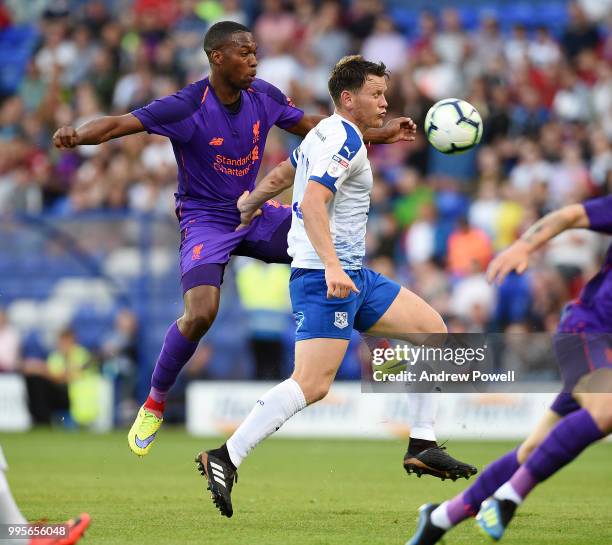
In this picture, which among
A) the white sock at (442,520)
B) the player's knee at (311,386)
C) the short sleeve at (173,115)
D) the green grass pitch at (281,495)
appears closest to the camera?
the white sock at (442,520)

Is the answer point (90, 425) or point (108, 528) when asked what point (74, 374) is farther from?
point (108, 528)

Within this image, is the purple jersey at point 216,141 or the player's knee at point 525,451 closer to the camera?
the player's knee at point 525,451

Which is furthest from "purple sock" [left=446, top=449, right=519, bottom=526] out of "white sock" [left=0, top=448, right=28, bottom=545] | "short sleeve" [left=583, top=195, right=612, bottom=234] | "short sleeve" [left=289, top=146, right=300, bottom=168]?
"short sleeve" [left=289, top=146, right=300, bottom=168]

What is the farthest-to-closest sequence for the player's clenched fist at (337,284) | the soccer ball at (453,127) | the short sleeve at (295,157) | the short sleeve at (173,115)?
1. the soccer ball at (453,127)
2. the short sleeve at (173,115)
3. the short sleeve at (295,157)
4. the player's clenched fist at (337,284)

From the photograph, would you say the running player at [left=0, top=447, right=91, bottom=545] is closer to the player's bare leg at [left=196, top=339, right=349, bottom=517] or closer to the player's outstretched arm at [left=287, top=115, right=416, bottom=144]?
the player's bare leg at [left=196, top=339, right=349, bottom=517]

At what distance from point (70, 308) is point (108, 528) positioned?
415 inches

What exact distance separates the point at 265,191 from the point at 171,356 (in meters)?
1.40

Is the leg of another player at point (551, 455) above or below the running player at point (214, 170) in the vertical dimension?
below

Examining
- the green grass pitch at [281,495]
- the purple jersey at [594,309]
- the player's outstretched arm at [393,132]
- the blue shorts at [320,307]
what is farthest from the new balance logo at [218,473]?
the player's outstretched arm at [393,132]

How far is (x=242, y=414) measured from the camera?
15.2 metres

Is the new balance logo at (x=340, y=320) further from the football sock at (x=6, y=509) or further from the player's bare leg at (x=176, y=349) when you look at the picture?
the football sock at (x=6, y=509)

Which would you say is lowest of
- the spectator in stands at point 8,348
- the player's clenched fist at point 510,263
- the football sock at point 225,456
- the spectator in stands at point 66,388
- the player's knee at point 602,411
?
the spectator in stands at point 66,388

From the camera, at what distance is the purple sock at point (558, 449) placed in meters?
5.55

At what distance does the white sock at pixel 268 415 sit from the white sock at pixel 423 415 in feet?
3.38
